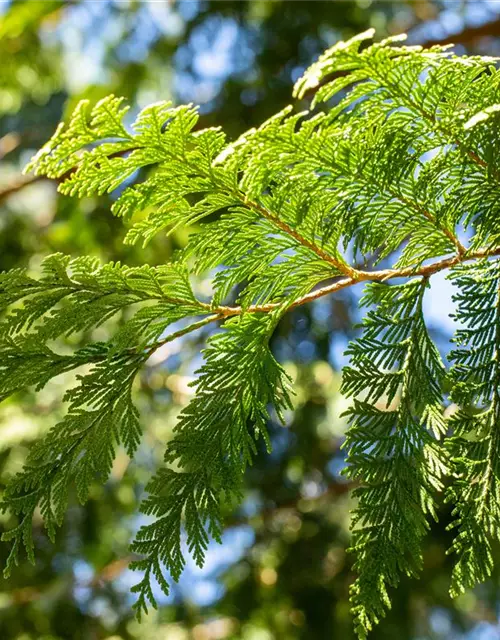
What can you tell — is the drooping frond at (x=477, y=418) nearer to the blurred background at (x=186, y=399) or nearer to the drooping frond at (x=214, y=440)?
the drooping frond at (x=214, y=440)

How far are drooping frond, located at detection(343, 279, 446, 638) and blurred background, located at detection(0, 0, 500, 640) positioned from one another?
2.50 m

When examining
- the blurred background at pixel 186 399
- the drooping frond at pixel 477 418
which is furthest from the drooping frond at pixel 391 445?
the blurred background at pixel 186 399

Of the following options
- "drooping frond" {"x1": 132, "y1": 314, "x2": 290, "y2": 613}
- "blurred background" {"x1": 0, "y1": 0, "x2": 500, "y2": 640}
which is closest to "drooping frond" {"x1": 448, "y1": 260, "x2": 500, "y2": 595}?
"drooping frond" {"x1": 132, "y1": 314, "x2": 290, "y2": 613}

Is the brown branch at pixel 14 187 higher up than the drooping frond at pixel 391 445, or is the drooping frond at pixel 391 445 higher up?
the drooping frond at pixel 391 445

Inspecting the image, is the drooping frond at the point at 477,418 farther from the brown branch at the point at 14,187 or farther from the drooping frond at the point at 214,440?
the brown branch at the point at 14,187

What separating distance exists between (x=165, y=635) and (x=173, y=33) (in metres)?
3.30

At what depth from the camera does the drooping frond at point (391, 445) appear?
1.17 metres

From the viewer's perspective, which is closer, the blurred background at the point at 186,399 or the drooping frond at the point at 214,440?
the drooping frond at the point at 214,440

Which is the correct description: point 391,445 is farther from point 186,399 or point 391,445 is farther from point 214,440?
point 186,399

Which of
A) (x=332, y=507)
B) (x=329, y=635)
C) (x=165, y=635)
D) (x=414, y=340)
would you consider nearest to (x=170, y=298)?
(x=414, y=340)

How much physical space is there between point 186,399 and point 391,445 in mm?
3187

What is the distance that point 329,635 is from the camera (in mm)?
3648

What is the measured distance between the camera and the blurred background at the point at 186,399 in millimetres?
3836

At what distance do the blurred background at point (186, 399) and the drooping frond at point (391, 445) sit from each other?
2500 mm
